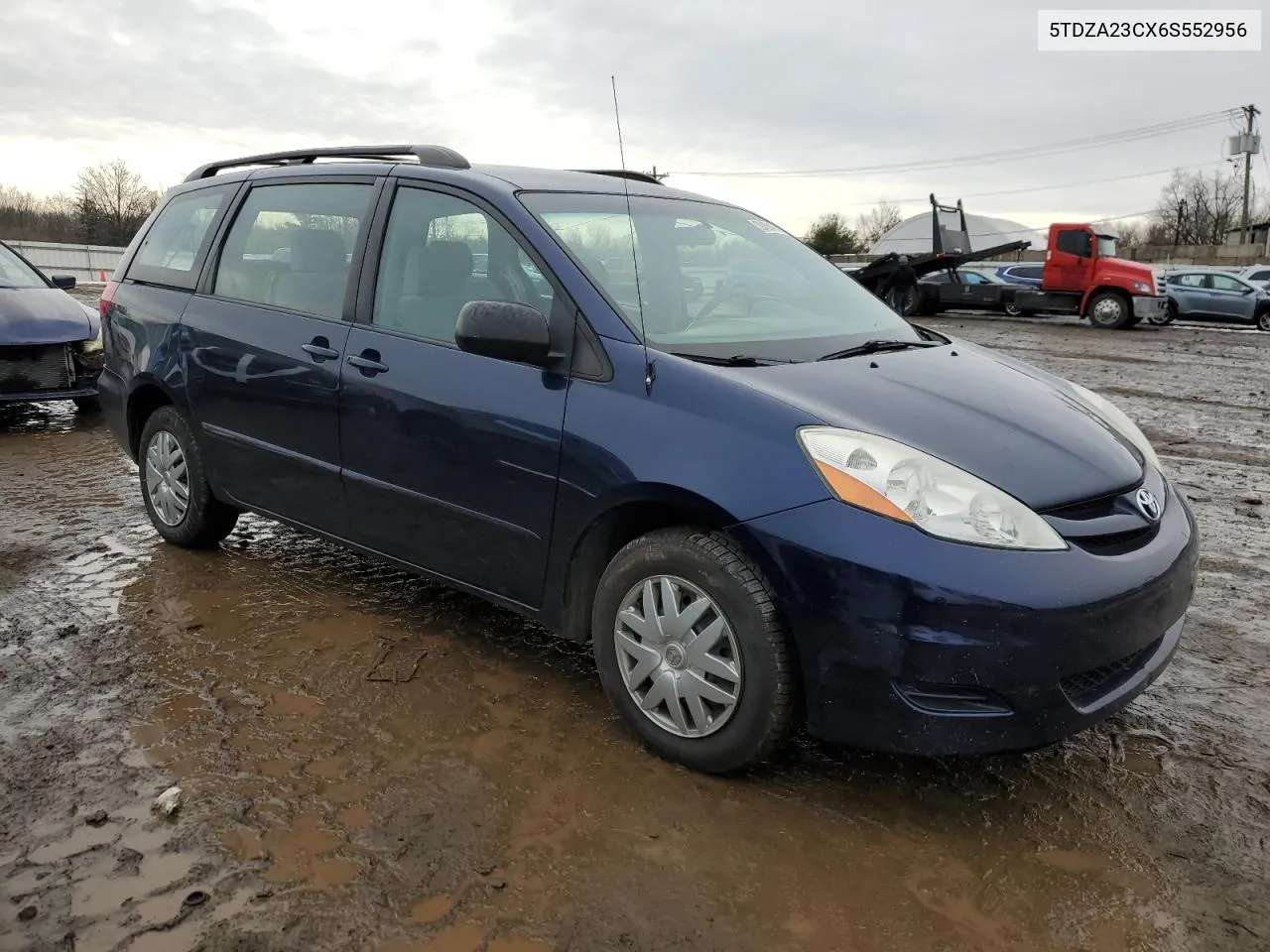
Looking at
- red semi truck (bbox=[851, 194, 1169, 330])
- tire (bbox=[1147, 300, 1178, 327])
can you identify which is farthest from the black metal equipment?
tire (bbox=[1147, 300, 1178, 327])

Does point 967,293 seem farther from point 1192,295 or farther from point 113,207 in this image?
point 113,207

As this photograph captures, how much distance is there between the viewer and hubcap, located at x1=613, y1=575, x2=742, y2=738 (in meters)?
2.68

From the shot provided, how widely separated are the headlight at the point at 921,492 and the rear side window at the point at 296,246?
2.07 meters

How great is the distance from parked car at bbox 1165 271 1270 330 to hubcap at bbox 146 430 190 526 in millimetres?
22588

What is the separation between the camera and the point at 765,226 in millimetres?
4180

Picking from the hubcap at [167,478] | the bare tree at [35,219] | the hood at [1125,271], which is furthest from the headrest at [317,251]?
the bare tree at [35,219]

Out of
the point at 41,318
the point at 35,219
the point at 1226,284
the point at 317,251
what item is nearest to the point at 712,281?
the point at 317,251

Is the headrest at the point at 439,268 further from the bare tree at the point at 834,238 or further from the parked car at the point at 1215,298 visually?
the bare tree at the point at 834,238

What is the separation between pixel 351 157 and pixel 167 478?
5.76 feet

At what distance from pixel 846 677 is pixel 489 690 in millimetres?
1349

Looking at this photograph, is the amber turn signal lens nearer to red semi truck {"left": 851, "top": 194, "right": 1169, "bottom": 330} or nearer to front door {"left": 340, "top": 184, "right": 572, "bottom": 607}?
front door {"left": 340, "top": 184, "right": 572, "bottom": 607}

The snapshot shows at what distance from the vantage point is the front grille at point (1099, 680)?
2.49 m

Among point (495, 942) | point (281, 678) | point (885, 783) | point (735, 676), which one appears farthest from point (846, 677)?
point (281, 678)

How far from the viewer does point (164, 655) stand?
11.7 feet
